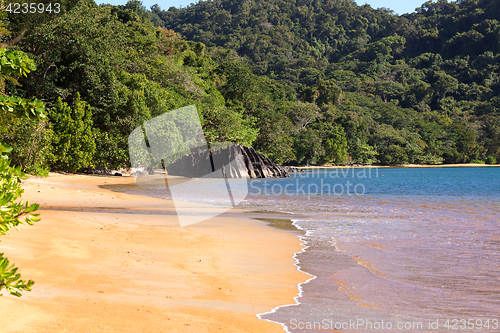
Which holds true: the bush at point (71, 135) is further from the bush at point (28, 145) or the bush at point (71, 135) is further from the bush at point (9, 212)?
the bush at point (9, 212)

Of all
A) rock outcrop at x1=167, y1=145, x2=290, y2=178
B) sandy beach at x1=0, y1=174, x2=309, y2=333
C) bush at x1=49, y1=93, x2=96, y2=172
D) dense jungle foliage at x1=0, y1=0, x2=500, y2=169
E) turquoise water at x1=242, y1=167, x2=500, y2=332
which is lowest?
turquoise water at x1=242, y1=167, x2=500, y2=332

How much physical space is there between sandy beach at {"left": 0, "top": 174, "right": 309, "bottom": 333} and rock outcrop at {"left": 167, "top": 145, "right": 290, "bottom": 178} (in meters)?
31.3

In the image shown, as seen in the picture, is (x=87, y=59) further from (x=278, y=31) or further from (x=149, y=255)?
(x=278, y=31)

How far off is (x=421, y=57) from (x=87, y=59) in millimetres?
130959

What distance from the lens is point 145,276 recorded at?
5492 millimetres

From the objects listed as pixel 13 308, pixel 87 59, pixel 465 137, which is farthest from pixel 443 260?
pixel 465 137

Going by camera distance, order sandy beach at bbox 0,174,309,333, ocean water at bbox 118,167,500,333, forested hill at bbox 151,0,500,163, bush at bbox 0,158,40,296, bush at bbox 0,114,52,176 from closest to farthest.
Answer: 1. bush at bbox 0,158,40,296
2. sandy beach at bbox 0,174,309,333
3. ocean water at bbox 118,167,500,333
4. bush at bbox 0,114,52,176
5. forested hill at bbox 151,0,500,163

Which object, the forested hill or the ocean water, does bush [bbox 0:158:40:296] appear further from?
the forested hill

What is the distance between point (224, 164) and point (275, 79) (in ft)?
289

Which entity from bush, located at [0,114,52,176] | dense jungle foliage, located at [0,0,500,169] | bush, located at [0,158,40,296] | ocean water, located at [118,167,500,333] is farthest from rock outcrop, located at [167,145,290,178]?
bush, located at [0,158,40,296]

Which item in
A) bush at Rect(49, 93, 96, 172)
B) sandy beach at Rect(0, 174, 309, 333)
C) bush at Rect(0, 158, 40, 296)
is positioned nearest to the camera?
bush at Rect(0, 158, 40, 296)

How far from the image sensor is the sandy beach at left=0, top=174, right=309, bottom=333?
3803 mm

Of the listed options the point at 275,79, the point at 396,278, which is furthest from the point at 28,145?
the point at 275,79

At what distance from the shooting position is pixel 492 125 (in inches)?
3647
